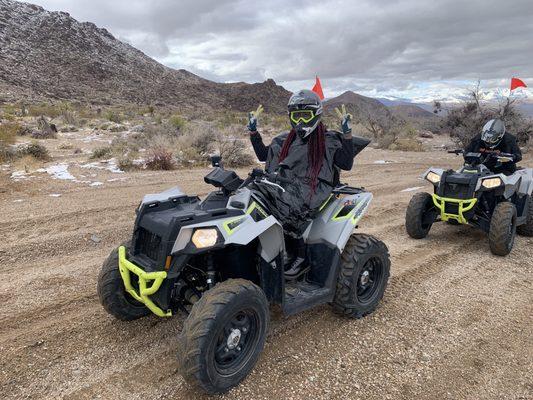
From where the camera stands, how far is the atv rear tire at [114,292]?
3469mm

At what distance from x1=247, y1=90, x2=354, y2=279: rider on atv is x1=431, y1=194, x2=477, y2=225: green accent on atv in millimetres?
2865

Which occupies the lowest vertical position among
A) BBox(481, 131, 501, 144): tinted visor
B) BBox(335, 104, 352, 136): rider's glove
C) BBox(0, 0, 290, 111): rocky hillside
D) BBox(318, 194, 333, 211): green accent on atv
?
BBox(318, 194, 333, 211): green accent on atv

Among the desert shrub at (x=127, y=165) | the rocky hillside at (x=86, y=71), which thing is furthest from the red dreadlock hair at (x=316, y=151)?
the rocky hillside at (x=86, y=71)

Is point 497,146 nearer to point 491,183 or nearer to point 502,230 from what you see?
point 491,183

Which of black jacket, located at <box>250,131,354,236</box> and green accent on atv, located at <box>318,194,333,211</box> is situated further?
green accent on atv, located at <box>318,194,333,211</box>

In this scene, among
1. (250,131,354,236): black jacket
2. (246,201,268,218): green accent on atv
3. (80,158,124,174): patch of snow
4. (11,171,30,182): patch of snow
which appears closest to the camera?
(246,201,268,218): green accent on atv

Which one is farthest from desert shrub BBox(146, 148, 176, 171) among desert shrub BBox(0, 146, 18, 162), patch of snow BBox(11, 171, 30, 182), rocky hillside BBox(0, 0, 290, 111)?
rocky hillside BBox(0, 0, 290, 111)

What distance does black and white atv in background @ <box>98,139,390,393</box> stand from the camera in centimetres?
282

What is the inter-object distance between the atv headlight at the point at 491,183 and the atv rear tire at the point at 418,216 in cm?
81

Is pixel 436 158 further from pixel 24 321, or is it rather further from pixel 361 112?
pixel 24 321

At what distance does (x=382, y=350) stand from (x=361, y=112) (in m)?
24.5

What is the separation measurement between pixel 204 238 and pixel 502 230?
460 cm

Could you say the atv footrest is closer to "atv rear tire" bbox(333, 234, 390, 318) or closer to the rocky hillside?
"atv rear tire" bbox(333, 234, 390, 318)

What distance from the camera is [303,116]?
3900mm
